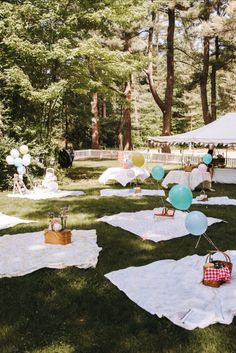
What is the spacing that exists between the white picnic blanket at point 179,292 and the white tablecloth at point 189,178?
8227 mm

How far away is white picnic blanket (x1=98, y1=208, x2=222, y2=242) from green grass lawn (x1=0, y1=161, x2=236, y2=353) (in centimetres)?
29

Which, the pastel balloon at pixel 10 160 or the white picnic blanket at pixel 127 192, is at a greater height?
the pastel balloon at pixel 10 160

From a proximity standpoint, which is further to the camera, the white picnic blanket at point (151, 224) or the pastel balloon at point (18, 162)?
the pastel balloon at point (18, 162)

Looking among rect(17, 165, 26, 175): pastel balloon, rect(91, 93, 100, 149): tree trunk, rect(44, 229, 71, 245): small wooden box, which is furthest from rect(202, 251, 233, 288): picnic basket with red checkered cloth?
rect(91, 93, 100, 149): tree trunk

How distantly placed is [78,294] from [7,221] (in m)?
4.97

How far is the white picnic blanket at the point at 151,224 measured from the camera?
28.4 feet

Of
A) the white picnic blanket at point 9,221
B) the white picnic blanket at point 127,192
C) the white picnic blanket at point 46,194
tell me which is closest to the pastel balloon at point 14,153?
the white picnic blanket at point 46,194

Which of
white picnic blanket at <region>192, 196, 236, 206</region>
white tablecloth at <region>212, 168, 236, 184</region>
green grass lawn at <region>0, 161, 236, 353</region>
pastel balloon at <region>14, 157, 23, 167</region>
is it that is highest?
pastel balloon at <region>14, 157, 23, 167</region>

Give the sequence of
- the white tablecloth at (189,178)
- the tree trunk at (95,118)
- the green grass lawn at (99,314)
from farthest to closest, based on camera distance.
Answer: the tree trunk at (95,118) → the white tablecloth at (189,178) → the green grass lawn at (99,314)

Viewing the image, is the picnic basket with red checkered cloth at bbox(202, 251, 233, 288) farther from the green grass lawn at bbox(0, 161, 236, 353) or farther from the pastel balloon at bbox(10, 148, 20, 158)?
the pastel balloon at bbox(10, 148, 20, 158)

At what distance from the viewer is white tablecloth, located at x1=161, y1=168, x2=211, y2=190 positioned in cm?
1501

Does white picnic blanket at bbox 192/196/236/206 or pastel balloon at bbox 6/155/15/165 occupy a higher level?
pastel balloon at bbox 6/155/15/165

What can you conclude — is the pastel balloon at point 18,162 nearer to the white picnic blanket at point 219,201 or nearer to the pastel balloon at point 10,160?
the pastel balloon at point 10,160

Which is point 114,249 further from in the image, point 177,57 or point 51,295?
point 177,57
